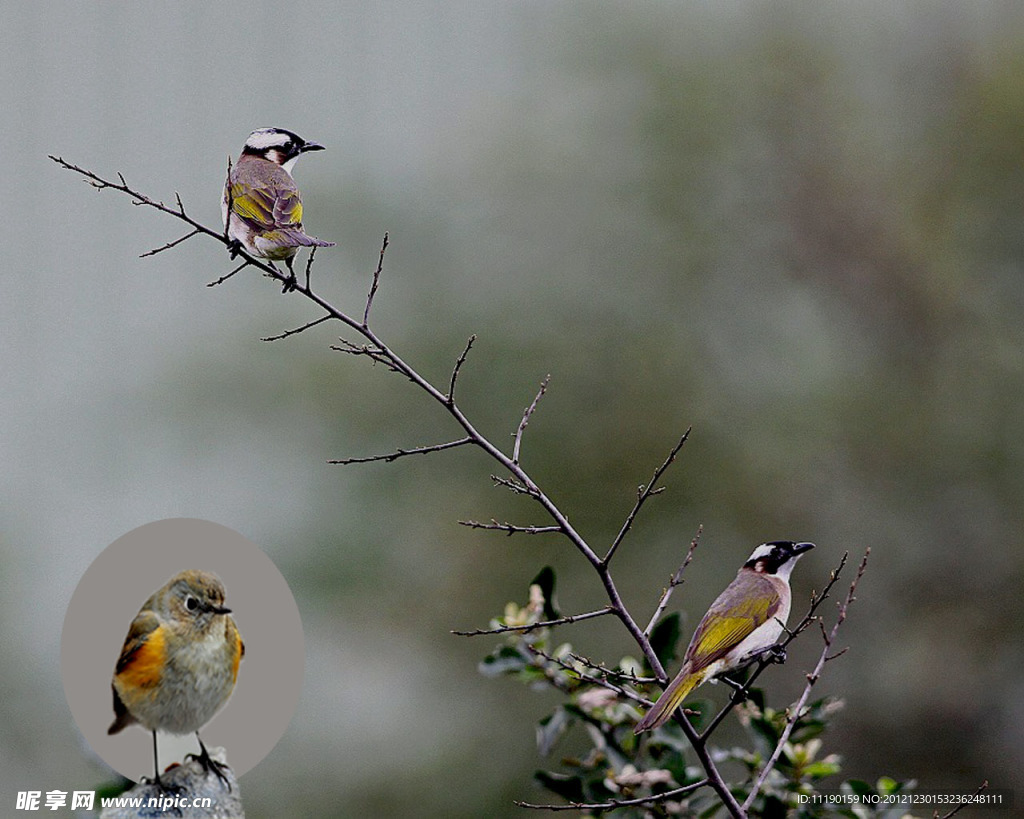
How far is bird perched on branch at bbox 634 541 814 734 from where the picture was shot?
222 cm

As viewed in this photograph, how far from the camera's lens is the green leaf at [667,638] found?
3.01 metres

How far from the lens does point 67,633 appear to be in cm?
271

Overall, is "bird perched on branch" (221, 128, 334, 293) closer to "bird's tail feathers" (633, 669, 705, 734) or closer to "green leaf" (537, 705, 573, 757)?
"bird's tail feathers" (633, 669, 705, 734)

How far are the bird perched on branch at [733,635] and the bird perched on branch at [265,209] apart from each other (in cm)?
99

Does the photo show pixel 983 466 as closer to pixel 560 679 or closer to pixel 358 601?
pixel 358 601

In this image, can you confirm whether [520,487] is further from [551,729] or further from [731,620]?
[551,729]

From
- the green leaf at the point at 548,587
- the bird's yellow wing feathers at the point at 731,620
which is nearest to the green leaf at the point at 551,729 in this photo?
the green leaf at the point at 548,587

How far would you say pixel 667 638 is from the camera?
3.03 m

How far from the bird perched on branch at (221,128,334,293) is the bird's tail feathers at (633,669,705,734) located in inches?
38.6

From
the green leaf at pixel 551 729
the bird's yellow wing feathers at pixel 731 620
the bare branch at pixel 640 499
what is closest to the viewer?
the bare branch at pixel 640 499

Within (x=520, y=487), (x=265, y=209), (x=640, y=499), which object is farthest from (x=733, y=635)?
(x=265, y=209)

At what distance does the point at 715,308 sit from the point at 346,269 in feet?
11.6

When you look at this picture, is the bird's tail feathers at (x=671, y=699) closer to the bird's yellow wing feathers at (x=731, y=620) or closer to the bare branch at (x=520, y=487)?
the bird's yellow wing feathers at (x=731, y=620)

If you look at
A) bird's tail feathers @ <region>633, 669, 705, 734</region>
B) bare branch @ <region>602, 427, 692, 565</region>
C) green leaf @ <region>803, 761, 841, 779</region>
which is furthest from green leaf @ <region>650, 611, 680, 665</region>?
bare branch @ <region>602, 427, 692, 565</region>
